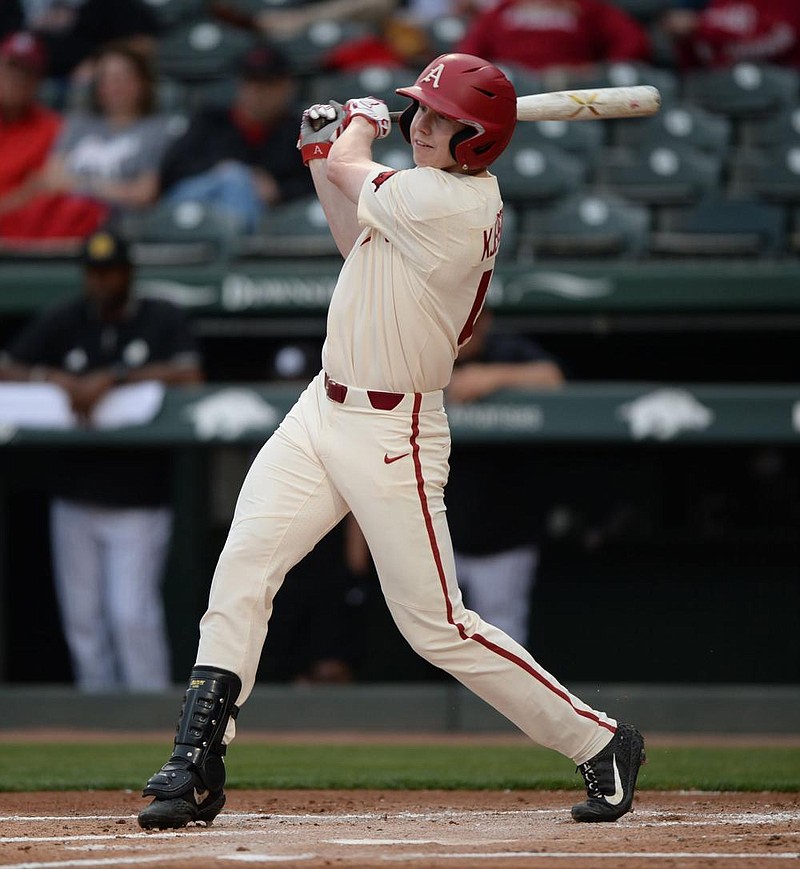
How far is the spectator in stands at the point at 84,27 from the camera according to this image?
902cm

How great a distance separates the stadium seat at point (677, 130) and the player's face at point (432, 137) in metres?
4.73

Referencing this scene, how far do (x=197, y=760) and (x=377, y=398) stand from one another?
2.86 ft

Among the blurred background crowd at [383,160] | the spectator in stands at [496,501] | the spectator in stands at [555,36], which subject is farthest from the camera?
the spectator in stands at [555,36]

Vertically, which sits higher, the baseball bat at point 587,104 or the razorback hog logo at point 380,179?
the baseball bat at point 587,104

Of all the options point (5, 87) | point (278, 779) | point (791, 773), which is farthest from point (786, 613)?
point (5, 87)

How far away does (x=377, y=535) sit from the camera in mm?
3455

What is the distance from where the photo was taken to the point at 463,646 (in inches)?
136

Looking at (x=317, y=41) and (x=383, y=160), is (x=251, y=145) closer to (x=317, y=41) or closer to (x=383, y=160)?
(x=383, y=160)

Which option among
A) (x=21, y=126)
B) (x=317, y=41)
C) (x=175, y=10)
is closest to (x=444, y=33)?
(x=317, y=41)

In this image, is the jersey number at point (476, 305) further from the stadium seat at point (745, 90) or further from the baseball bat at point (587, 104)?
the stadium seat at point (745, 90)

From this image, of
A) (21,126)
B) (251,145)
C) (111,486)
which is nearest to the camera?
(111,486)

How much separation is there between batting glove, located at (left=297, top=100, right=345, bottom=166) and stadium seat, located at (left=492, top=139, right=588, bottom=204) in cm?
381

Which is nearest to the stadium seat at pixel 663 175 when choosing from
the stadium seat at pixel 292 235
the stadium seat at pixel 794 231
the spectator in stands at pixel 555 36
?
the stadium seat at pixel 794 231

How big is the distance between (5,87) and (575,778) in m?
5.03
